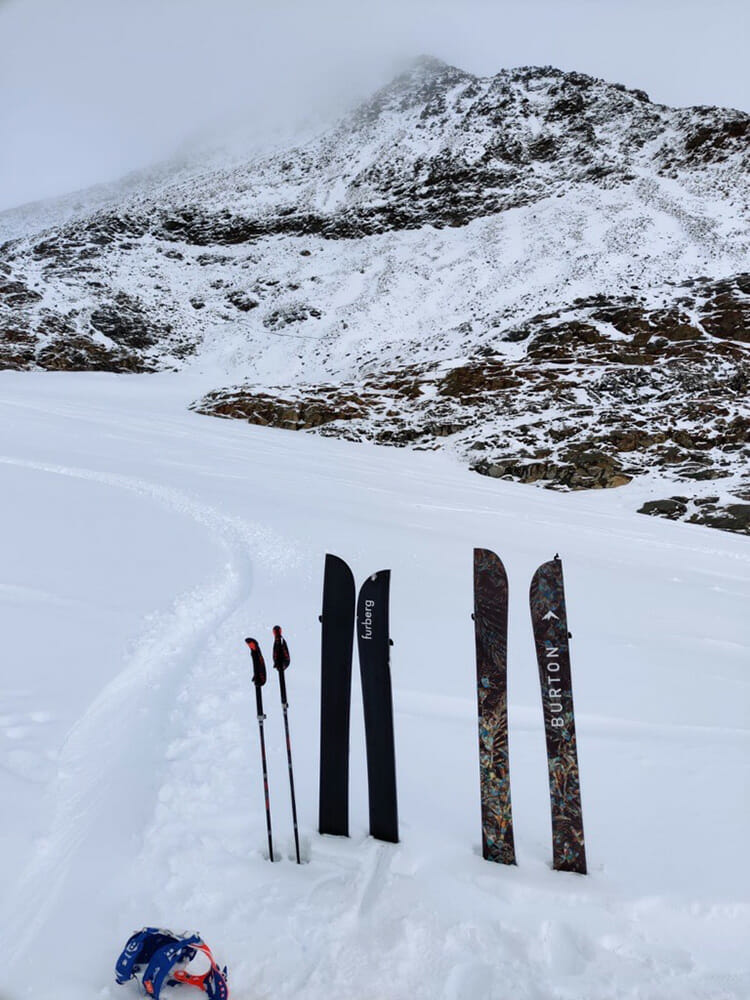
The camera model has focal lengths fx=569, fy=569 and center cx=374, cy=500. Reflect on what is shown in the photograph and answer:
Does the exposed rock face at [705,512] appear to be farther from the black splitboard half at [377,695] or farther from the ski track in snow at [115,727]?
the black splitboard half at [377,695]

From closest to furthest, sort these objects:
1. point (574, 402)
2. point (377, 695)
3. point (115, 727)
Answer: point (377, 695) < point (115, 727) < point (574, 402)

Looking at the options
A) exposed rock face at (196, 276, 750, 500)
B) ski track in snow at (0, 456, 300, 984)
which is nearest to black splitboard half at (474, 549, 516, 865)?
ski track in snow at (0, 456, 300, 984)

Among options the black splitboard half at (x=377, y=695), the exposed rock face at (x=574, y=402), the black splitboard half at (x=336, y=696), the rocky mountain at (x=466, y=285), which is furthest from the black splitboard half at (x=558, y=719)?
the exposed rock face at (x=574, y=402)

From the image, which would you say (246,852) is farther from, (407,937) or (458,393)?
(458,393)

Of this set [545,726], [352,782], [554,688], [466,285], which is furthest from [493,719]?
[466,285]

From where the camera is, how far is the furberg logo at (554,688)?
3.11 m

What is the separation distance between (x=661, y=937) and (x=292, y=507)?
9.57 m

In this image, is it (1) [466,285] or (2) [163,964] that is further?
(1) [466,285]

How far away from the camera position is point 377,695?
334 cm

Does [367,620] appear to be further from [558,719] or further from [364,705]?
[558,719]

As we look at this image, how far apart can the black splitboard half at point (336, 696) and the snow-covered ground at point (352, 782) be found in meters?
Result: 0.18

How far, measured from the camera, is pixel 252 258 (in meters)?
49.8

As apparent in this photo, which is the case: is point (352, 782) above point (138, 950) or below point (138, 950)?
below

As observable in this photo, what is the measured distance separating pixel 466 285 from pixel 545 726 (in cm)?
3821
